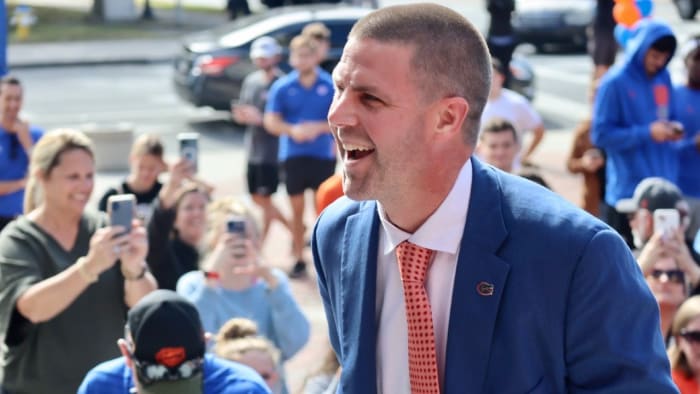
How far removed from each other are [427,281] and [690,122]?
23.0 ft

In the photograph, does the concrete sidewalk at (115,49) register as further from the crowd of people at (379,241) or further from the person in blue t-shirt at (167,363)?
the person in blue t-shirt at (167,363)

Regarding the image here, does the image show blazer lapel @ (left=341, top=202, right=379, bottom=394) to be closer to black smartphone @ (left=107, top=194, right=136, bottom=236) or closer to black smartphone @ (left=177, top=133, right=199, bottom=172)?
black smartphone @ (left=107, top=194, right=136, bottom=236)

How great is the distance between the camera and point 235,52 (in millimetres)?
18594

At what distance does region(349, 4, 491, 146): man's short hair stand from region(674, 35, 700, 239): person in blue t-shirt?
6.89 m

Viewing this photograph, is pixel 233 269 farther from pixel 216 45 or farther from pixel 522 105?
pixel 216 45

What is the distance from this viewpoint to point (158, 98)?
2295cm

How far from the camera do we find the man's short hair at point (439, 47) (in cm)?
259

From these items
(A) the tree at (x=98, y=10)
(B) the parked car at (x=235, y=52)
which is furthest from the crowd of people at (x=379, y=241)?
(A) the tree at (x=98, y=10)

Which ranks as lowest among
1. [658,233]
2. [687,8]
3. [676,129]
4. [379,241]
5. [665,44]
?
[687,8]

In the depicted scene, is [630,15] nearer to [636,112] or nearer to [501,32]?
[636,112]

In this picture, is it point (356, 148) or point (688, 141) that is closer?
point (356, 148)

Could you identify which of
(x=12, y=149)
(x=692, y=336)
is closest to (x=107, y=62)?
(x=12, y=149)

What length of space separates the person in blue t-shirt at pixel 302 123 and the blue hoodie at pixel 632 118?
10.5 ft

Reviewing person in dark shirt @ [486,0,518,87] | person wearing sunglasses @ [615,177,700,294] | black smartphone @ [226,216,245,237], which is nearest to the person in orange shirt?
black smartphone @ [226,216,245,237]
